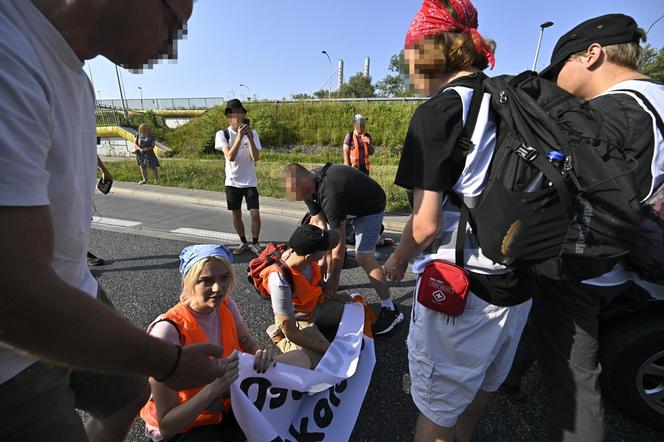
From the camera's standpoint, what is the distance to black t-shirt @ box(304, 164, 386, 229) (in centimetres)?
297

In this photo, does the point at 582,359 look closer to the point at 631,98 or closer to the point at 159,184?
the point at 631,98

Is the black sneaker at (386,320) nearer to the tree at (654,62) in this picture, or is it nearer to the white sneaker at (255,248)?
the white sneaker at (255,248)

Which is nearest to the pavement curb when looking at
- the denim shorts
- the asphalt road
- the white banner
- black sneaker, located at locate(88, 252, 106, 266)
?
the asphalt road

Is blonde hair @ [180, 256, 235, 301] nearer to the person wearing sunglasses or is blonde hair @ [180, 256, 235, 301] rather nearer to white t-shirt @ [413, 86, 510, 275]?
the person wearing sunglasses

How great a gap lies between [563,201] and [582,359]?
2.67 feet

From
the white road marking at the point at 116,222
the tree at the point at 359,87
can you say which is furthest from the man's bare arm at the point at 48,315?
the tree at the point at 359,87

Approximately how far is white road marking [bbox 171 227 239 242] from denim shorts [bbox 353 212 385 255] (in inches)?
112

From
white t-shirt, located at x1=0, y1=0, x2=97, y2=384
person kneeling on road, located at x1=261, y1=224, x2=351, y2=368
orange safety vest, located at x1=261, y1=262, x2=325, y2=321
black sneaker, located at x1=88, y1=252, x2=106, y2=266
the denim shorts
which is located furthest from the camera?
black sneaker, located at x1=88, y1=252, x2=106, y2=266

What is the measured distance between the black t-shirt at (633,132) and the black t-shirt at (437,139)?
525 millimetres

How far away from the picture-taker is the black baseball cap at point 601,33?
1.43 metres

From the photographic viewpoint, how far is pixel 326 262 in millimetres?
3537

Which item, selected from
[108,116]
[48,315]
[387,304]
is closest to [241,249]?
[387,304]

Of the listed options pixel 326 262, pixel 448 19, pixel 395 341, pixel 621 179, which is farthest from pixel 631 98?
pixel 326 262

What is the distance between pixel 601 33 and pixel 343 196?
1.95 metres
